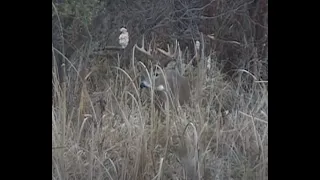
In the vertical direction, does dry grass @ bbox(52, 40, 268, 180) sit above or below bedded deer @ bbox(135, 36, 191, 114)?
below

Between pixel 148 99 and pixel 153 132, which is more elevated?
pixel 148 99

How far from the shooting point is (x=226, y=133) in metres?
2.49

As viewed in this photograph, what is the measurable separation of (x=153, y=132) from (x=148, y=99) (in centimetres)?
16

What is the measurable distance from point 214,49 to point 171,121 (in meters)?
0.41

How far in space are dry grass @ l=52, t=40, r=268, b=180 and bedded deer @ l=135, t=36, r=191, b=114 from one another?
44mm

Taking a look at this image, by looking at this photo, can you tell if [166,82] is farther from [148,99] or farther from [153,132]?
[153,132]

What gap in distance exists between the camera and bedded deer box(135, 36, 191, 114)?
2.50m

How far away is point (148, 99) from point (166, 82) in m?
0.12

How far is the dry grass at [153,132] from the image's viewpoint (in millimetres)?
2488

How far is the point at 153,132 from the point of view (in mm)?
2496

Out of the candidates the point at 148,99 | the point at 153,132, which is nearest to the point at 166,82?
the point at 148,99
